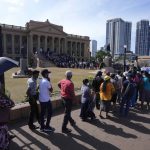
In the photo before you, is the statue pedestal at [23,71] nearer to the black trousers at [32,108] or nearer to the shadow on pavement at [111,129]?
the shadow on pavement at [111,129]

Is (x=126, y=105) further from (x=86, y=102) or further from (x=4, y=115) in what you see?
(x=4, y=115)

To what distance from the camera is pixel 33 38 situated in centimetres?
7531

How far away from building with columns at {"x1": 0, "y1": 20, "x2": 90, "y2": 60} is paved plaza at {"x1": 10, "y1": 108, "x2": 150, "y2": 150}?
193ft

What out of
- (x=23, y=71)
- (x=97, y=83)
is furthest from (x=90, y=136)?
(x=23, y=71)

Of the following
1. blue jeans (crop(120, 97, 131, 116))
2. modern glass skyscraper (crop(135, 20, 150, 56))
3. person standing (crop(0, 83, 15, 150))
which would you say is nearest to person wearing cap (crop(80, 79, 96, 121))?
blue jeans (crop(120, 97, 131, 116))

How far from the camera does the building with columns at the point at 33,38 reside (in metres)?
71.2

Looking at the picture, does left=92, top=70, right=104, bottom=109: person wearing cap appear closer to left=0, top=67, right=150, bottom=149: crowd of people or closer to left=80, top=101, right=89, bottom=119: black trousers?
left=0, top=67, right=150, bottom=149: crowd of people

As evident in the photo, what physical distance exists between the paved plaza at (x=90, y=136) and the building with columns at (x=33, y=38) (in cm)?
5881

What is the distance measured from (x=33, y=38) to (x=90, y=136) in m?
70.1

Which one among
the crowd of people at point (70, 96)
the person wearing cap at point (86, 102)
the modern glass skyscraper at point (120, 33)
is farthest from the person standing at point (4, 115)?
the modern glass skyscraper at point (120, 33)

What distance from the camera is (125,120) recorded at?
907 cm

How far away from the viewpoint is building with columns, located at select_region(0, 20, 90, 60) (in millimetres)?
71250

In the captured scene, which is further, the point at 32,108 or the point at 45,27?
the point at 45,27

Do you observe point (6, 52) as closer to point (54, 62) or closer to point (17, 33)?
point (17, 33)
